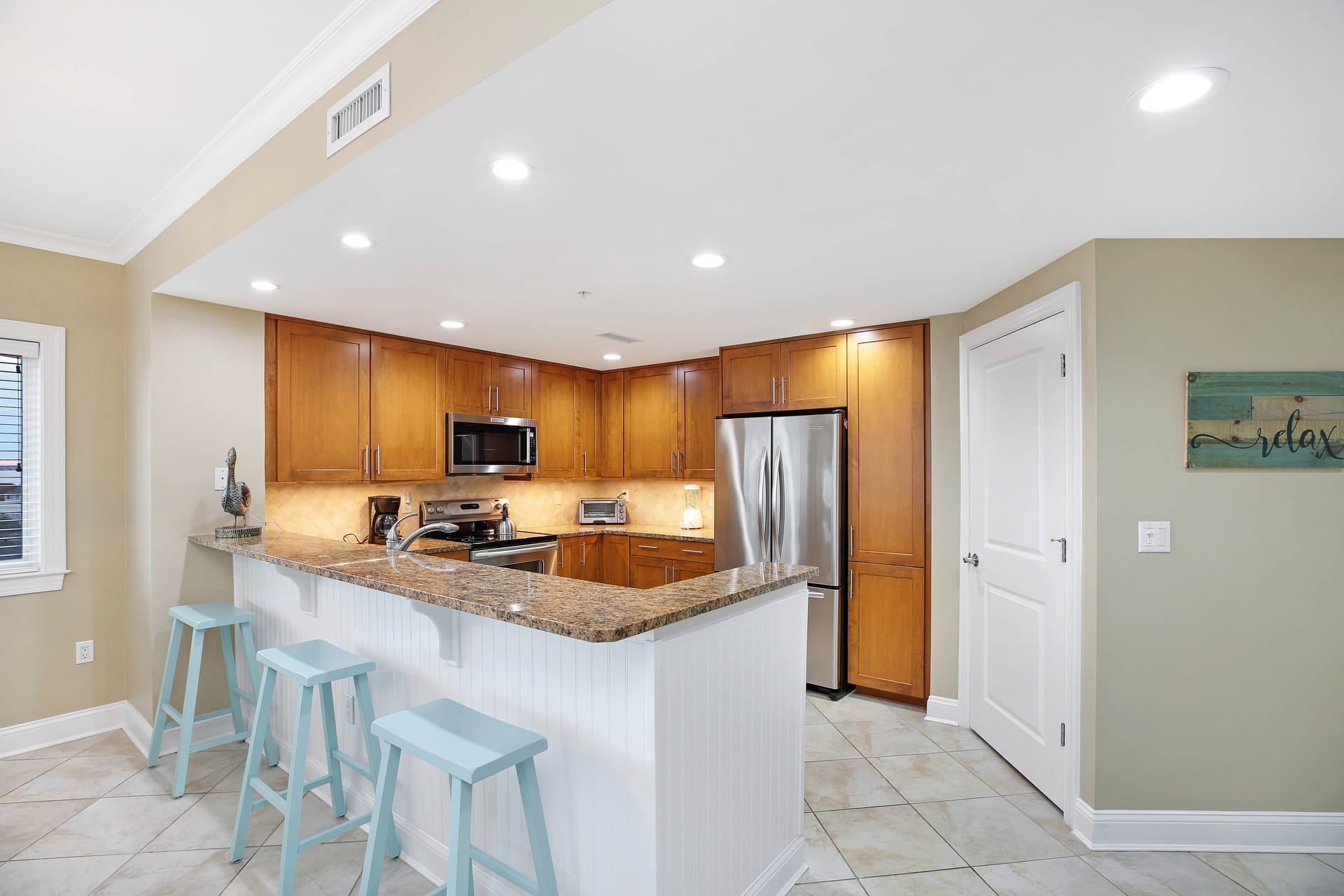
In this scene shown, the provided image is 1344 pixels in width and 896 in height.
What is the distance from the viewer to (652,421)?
5148 mm

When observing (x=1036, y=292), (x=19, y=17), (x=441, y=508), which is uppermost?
(x=19, y=17)

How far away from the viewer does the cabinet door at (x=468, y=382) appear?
438 cm

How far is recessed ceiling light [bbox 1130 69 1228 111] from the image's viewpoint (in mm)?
1346

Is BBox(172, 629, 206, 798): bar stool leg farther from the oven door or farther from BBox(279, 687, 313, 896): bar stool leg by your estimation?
the oven door

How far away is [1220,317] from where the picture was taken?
2.36 meters

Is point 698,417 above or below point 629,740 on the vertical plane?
above

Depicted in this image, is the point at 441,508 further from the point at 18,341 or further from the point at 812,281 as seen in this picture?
the point at 812,281

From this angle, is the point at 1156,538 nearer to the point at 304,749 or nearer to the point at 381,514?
the point at 304,749

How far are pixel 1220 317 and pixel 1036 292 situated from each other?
0.63m

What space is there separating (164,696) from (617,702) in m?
2.63

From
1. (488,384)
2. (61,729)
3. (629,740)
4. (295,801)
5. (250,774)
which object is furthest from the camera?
(488,384)

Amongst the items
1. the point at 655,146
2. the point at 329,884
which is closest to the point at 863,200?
the point at 655,146

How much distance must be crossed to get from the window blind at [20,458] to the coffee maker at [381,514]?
1.56 m

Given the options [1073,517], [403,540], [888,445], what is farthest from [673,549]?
[1073,517]
